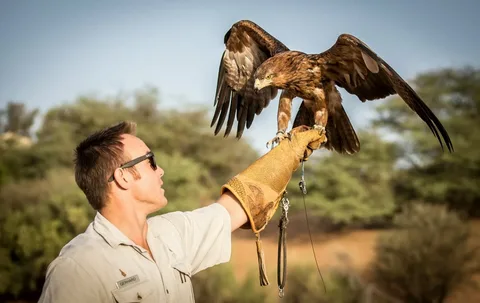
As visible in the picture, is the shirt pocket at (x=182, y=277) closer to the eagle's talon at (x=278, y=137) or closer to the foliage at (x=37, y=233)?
the eagle's talon at (x=278, y=137)

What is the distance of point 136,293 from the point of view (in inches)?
56.5

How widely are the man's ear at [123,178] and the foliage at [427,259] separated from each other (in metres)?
6.45

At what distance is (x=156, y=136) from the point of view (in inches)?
489

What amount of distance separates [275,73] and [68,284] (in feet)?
5.49

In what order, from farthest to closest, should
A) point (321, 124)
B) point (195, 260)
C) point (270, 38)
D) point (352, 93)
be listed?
point (270, 38) → point (352, 93) → point (321, 124) → point (195, 260)

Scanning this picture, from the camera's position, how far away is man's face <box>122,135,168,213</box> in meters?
1.56

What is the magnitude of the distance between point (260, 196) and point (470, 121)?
8.84 meters

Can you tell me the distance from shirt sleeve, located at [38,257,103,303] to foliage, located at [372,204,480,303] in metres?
6.59

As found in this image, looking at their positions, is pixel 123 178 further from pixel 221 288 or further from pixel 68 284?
pixel 221 288

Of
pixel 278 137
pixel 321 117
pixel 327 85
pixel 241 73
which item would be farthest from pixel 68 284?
pixel 241 73

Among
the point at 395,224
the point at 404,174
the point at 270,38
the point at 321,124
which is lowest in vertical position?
the point at 395,224

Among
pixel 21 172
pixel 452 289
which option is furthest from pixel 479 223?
pixel 21 172

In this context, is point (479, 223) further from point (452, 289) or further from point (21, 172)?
point (21, 172)

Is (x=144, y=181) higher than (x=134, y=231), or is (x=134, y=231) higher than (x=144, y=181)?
(x=144, y=181)
